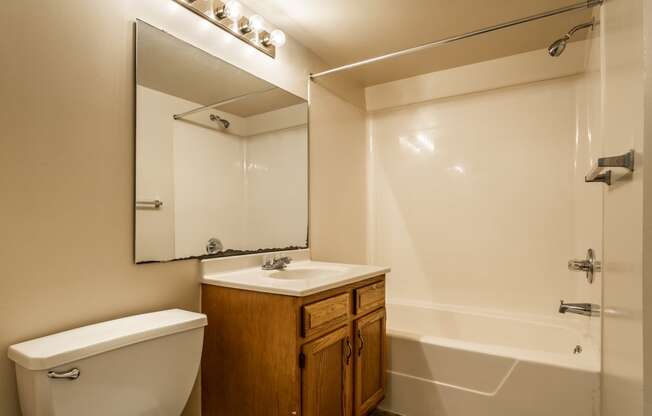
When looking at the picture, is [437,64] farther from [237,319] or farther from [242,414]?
[242,414]

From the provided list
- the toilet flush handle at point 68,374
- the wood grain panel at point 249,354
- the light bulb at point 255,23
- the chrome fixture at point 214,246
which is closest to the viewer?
the toilet flush handle at point 68,374

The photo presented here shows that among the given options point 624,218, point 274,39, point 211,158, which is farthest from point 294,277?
point 624,218

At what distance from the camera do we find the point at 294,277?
1992 mm

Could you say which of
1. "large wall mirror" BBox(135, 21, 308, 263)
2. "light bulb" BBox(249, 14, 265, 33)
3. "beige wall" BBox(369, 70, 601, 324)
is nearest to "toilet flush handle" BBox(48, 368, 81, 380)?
"large wall mirror" BBox(135, 21, 308, 263)

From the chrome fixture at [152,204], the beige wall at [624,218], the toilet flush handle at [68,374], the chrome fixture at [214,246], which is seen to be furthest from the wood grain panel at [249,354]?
the beige wall at [624,218]

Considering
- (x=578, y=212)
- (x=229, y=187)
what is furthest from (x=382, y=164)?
(x=229, y=187)

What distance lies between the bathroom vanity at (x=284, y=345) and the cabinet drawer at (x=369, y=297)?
1 cm

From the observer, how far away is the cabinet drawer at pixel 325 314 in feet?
4.71

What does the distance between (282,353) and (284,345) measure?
34 mm

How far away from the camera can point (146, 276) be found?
1.43 m

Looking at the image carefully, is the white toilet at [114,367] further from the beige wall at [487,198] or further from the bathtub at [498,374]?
the beige wall at [487,198]

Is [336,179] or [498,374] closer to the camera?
[498,374]

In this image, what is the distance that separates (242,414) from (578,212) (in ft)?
7.74

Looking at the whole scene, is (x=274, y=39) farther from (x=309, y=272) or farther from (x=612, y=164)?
(x=612, y=164)
